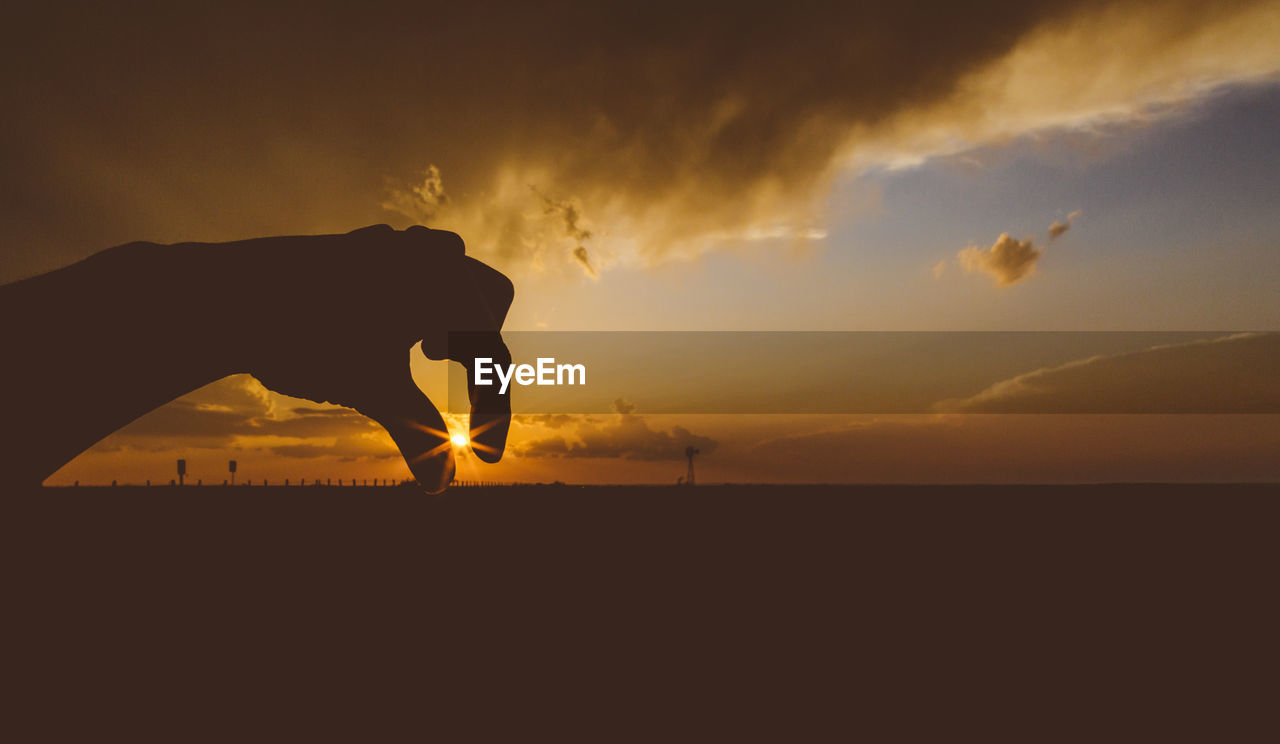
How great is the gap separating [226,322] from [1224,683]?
830 cm

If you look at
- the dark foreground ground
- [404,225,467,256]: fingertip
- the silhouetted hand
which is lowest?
the dark foreground ground

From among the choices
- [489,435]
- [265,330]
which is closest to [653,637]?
[489,435]

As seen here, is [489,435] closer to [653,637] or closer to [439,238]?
[439,238]

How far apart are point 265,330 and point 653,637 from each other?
439cm

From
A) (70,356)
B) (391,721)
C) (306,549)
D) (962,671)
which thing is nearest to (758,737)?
(962,671)

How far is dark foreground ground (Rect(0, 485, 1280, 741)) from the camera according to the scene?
12.1 feet

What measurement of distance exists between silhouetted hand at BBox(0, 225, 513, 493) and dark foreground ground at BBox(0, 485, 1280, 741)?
0.90 metres

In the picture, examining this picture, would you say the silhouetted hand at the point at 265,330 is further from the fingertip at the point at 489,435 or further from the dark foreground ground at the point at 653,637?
the dark foreground ground at the point at 653,637

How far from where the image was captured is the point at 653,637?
15.8ft

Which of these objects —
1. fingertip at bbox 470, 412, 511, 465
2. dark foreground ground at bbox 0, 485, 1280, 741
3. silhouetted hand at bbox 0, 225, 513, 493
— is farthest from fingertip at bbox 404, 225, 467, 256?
dark foreground ground at bbox 0, 485, 1280, 741

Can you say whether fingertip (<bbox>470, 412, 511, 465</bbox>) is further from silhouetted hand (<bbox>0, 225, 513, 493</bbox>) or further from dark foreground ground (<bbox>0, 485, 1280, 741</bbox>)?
dark foreground ground (<bbox>0, 485, 1280, 741</bbox>)

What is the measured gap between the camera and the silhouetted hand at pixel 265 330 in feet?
14.1

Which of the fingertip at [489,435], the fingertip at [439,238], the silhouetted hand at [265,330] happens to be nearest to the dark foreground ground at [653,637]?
the silhouetted hand at [265,330]

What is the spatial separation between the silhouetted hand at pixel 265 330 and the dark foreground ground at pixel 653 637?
35.6 inches
